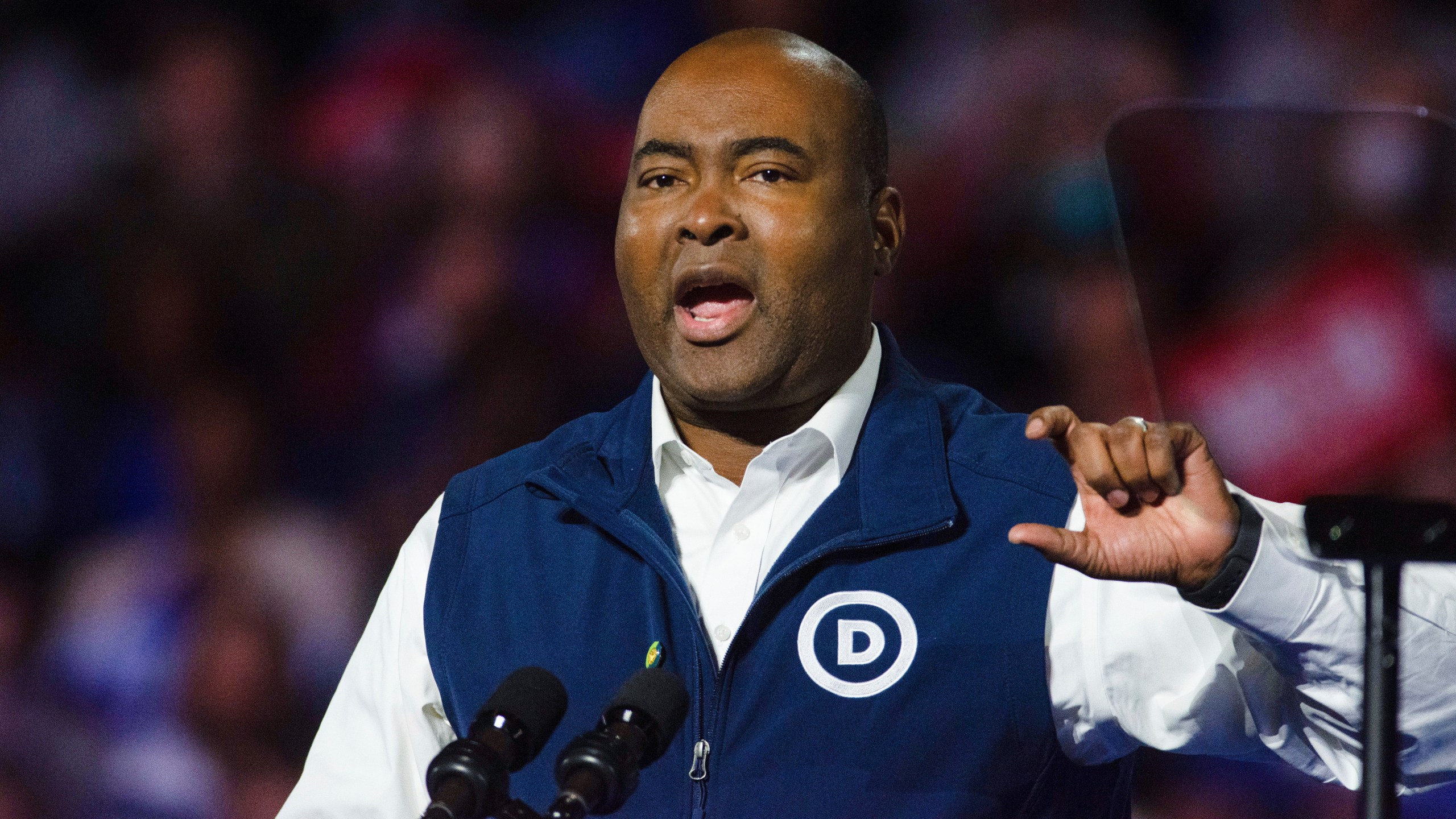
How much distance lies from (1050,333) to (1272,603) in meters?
1.63

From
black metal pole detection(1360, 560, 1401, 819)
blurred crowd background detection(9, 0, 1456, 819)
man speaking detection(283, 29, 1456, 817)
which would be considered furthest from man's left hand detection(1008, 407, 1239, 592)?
blurred crowd background detection(9, 0, 1456, 819)

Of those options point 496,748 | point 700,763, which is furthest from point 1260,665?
point 496,748

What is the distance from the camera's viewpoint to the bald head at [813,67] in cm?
172

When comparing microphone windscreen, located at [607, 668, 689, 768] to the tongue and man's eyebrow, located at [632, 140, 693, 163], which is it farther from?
man's eyebrow, located at [632, 140, 693, 163]

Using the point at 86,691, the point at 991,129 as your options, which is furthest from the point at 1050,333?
the point at 86,691

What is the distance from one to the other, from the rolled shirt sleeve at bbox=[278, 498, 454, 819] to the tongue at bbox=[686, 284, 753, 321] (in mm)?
424

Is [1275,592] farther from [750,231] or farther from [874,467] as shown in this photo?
[750,231]

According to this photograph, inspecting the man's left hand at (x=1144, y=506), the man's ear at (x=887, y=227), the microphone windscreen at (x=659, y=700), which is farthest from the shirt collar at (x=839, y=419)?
the microphone windscreen at (x=659, y=700)

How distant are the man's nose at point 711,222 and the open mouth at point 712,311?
6 centimetres

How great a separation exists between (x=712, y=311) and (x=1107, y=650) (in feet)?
1.91

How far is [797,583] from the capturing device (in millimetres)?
1563

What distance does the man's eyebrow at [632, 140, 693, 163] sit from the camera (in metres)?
1.69

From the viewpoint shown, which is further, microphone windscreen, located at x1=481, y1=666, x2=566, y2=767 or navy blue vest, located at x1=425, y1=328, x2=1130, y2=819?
navy blue vest, located at x1=425, y1=328, x2=1130, y2=819

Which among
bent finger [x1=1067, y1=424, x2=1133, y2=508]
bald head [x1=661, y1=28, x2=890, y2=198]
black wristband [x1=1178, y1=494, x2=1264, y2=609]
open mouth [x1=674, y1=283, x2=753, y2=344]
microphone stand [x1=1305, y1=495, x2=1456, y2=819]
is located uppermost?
bald head [x1=661, y1=28, x2=890, y2=198]
